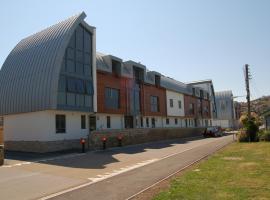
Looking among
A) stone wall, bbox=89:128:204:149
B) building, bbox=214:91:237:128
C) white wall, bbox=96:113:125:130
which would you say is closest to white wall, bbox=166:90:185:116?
stone wall, bbox=89:128:204:149

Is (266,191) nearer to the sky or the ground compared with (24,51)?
nearer to the ground

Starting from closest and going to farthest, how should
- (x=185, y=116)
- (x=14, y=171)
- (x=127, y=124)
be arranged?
(x=14, y=171) → (x=127, y=124) → (x=185, y=116)

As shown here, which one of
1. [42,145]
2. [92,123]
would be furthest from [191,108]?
[42,145]

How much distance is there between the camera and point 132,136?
115ft

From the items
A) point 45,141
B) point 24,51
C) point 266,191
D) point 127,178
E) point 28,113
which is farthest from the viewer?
point 24,51

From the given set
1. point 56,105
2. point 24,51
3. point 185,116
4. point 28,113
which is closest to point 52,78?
point 56,105

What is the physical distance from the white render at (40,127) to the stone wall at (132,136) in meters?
2.89

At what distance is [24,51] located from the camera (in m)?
33.2

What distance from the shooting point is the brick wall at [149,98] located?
4497 cm

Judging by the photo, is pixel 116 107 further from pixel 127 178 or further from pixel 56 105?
pixel 127 178

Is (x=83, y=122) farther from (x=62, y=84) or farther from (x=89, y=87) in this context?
(x=62, y=84)

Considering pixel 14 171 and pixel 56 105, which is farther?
pixel 56 105

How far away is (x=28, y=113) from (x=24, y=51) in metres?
7.01

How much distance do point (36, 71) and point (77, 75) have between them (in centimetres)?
373
